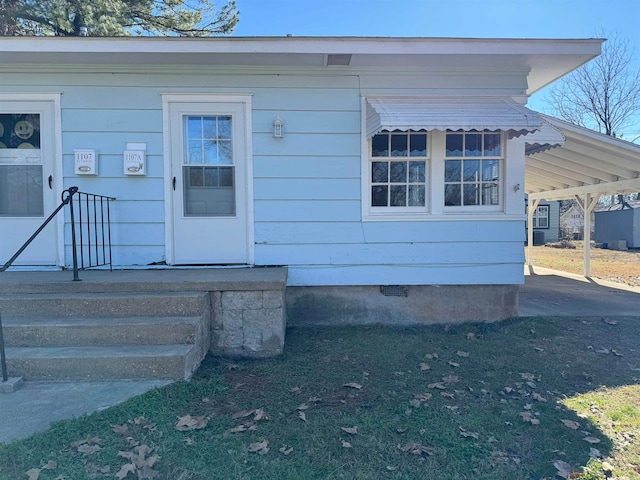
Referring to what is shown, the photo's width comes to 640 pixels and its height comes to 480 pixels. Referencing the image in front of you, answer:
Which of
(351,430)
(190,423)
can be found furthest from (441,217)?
(190,423)

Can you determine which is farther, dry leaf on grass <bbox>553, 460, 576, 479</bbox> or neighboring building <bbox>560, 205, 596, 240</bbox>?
neighboring building <bbox>560, 205, 596, 240</bbox>

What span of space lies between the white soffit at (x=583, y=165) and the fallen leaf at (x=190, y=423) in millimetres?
4598

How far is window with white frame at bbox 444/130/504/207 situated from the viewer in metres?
4.95

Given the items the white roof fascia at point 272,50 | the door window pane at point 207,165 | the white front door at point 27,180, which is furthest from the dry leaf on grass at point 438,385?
the white front door at point 27,180

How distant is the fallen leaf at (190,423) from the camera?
2.55 m

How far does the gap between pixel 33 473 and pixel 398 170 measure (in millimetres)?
4269

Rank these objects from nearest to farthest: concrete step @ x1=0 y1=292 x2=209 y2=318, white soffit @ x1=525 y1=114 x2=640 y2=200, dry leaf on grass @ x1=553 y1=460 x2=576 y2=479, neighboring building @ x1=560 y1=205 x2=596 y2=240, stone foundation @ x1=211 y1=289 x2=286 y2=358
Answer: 1. dry leaf on grass @ x1=553 y1=460 x2=576 y2=479
2. concrete step @ x1=0 y1=292 x2=209 y2=318
3. stone foundation @ x1=211 y1=289 x2=286 y2=358
4. white soffit @ x1=525 y1=114 x2=640 y2=200
5. neighboring building @ x1=560 y1=205 x2=596 y2=240

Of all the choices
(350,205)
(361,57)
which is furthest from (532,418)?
(361,57)

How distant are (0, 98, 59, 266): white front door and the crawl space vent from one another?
3.92 m

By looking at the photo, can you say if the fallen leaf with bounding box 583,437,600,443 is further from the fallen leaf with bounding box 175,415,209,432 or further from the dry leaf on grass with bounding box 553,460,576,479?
the fallen leaf with bounding box 175,415,209,432

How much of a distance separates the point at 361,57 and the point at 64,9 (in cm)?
815

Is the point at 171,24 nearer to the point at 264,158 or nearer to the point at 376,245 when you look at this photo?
the point at 264,158

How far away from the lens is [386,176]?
193 inches

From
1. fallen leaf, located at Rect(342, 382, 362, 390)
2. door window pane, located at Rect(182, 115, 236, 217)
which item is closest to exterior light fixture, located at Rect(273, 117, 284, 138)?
door window pane, located at Rect(182, 115, 236, 217)
